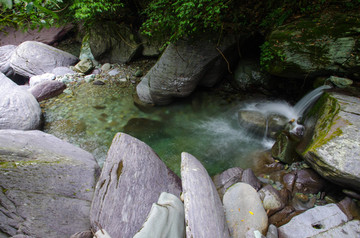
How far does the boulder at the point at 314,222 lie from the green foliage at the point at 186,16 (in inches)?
127

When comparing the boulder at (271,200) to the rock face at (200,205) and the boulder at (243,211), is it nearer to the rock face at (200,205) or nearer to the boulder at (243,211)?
the boulder at (243,211)

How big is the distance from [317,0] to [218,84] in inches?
105

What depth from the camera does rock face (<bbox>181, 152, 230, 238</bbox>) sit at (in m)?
1.89

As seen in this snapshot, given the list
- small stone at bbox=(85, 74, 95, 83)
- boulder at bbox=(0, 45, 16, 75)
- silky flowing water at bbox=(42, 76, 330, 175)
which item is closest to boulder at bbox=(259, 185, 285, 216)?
silky flowing water at bbox=(42, 76, 330, 175)

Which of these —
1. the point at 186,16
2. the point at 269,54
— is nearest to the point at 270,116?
the point at 269,54

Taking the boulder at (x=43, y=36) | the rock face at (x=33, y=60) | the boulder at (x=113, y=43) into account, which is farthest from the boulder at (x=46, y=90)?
the boulder at (x=43, y=36)

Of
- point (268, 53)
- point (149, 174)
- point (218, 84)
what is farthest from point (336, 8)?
point (149, 174)

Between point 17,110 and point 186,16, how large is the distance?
157 inches

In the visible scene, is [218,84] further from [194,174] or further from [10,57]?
[10,57]

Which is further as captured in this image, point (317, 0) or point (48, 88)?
point (48, 88)

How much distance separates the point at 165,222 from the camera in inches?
75.0

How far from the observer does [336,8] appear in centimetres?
334

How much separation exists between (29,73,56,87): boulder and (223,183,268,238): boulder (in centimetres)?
636

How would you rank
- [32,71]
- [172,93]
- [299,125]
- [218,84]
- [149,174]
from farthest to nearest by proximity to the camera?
[32,71]
[218,84]
[172,93]
[299,125]
[149,174]
